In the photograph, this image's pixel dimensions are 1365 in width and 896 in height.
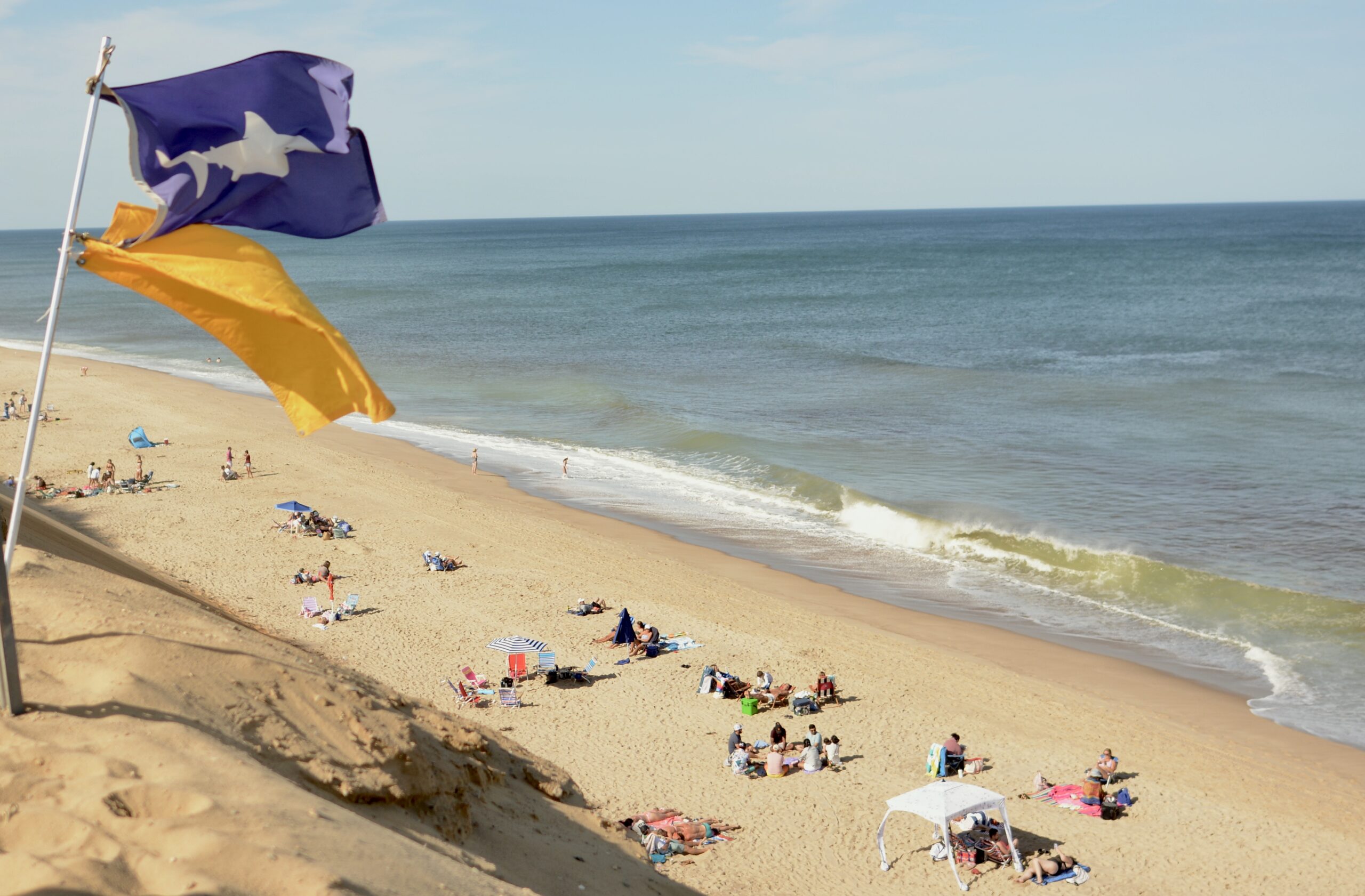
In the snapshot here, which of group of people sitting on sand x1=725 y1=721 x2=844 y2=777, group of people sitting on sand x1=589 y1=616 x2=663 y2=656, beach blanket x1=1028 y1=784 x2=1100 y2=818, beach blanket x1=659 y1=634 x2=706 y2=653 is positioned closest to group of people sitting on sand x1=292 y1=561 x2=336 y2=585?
group of people sitting on sand x1=589 y1=616 x2=663 y2=656

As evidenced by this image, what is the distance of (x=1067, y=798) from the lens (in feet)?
A: 49.9

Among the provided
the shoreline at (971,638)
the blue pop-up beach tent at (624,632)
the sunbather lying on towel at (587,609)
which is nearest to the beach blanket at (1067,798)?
the shoreline at (971,638)

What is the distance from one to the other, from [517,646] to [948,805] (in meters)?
8.88

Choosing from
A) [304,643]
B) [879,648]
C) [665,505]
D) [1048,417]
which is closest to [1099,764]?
A: [879,648]

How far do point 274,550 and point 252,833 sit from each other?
73.4ft

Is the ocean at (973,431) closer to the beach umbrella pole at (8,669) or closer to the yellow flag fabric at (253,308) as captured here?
the yellow flag fabric at (253,308)

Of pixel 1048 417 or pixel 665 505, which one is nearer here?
pixel 665 505

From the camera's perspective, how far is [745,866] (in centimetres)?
1334

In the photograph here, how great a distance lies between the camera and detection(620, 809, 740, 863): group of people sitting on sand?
1314 centimetres

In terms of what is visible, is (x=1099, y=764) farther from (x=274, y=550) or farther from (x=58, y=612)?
(x=274, y=550)

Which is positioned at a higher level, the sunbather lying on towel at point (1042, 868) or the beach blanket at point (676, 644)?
the beach blanket at point (676, 644)

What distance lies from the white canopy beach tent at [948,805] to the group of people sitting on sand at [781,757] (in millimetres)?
2356

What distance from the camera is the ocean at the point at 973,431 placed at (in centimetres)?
2400

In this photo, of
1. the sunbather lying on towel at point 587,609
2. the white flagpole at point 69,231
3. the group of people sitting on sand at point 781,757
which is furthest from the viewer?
the sunbather lying on towel at point 587,609
